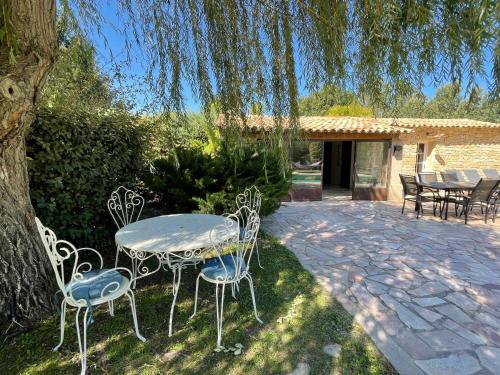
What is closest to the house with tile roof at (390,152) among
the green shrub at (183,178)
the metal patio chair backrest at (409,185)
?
the metal patio chair backrest at (409,185)

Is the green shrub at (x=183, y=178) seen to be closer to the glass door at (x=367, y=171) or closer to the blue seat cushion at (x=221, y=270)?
the blue seat cushion at (x=221, y=270)

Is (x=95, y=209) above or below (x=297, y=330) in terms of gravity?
above

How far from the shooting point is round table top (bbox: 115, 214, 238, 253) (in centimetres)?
248

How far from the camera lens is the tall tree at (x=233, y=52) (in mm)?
1583

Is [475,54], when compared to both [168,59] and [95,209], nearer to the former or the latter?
[168,59]

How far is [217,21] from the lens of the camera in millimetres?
2238

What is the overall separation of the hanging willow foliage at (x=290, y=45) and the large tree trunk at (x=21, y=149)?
696 mm

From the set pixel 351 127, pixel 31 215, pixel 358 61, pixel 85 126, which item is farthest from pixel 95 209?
pixel 351 127

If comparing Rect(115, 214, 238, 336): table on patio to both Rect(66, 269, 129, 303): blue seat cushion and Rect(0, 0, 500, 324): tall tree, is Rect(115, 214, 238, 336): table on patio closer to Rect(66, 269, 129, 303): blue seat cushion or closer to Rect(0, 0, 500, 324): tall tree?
Rect(66, 269, 129, 303): blue seat cushion

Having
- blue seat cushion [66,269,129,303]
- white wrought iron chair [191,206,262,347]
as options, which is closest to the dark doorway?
white wrought iron chair [191,206,262,347]

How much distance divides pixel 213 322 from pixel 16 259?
179 centimetres

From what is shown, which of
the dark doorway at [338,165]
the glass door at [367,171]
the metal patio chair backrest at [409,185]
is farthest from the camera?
the dark doorway at [338,165]

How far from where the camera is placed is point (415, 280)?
362 cm

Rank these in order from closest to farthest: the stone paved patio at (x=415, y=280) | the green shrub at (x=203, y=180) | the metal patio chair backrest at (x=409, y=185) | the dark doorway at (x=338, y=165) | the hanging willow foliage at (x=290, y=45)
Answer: the hanging willow foliage at (x=290, y=45) → the stone paved patio at (x=415, y=280) → the green shrub at (x=203, y=180) → the metal patio chair backrest at (x=409, y=185) → the dark doorway at (x=338, y=165)
